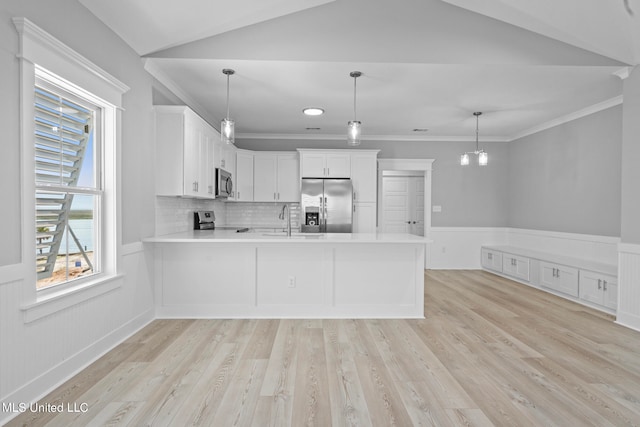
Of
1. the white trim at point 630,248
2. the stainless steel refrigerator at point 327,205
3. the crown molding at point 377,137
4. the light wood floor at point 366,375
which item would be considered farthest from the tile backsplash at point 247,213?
the white trim at point 630,248

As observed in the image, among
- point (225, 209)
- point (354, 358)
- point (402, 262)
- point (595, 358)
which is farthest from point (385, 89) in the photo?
point (225, 209)

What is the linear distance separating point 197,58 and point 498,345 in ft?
12.1

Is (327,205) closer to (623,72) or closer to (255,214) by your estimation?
(255,214)

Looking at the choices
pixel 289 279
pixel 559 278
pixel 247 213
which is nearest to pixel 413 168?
pixel 559 278

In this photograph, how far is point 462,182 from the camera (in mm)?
6734

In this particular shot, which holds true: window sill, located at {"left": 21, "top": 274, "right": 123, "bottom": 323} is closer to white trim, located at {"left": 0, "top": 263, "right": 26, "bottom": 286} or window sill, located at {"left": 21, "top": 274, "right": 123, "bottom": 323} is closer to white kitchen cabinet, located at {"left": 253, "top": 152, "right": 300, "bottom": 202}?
white trim, located at {"left": 0, "top": 263, "right": 26, "bottom": 286}

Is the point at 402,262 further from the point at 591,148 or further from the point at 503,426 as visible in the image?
the point at 591,148

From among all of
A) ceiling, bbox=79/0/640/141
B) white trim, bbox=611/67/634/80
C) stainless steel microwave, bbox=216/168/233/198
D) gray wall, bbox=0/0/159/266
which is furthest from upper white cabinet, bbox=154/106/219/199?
white trim, bbox=611/67/634/80

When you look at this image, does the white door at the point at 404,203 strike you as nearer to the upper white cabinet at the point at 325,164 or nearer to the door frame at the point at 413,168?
the door frame at the point at 413,168

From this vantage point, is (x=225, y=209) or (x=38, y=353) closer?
(x=38, y=353)

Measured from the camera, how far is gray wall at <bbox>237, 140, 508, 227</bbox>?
669 centimetres

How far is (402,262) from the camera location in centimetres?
365

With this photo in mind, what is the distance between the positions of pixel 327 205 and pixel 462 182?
2.76 meters

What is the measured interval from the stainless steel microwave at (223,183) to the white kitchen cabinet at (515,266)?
4.60m
